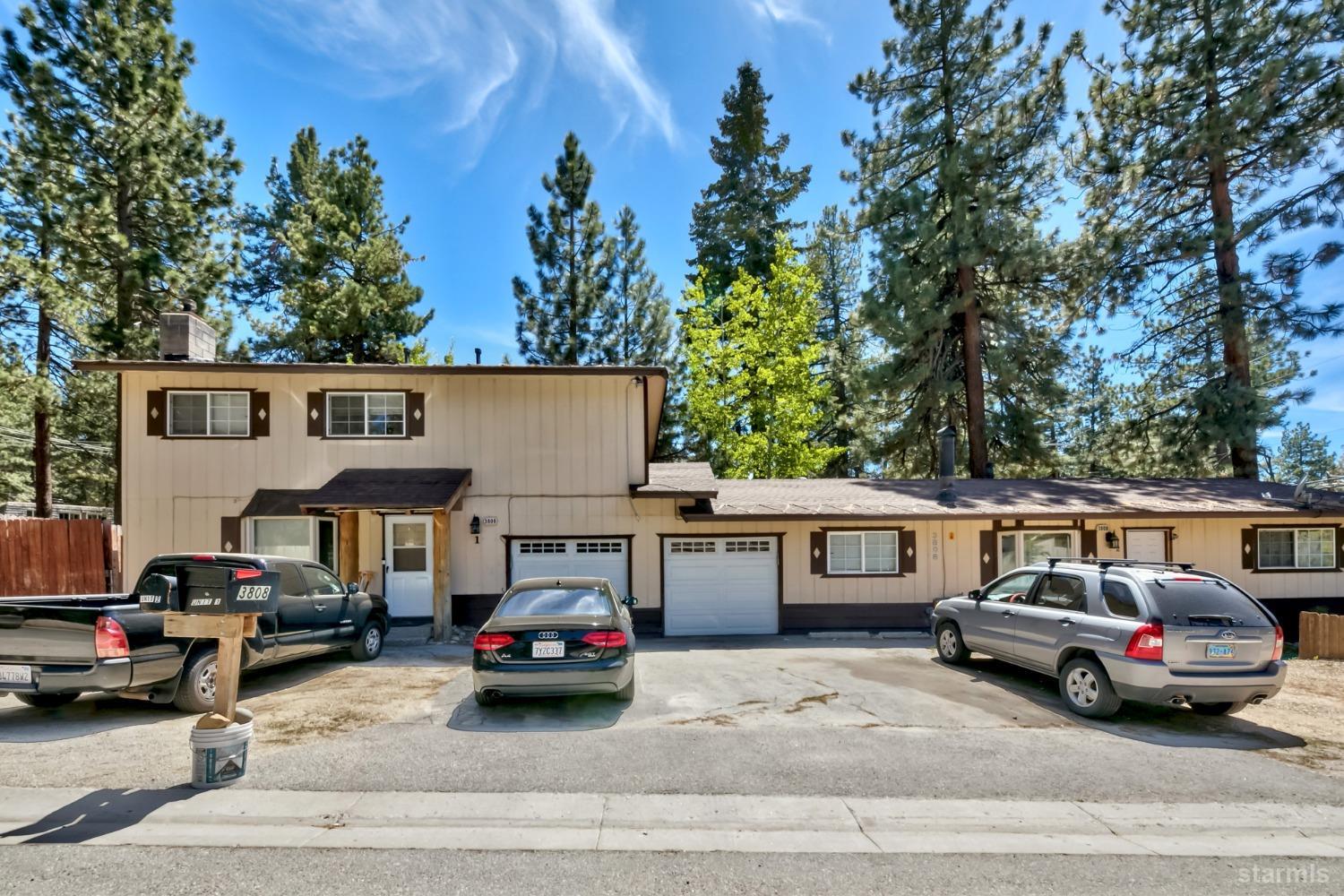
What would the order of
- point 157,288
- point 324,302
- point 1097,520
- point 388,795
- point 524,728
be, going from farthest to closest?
point 324,302, point 157,288, point 1097,520, point 524,728, point 388,795

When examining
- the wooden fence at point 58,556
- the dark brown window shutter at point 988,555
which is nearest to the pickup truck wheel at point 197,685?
the wooden fence at point 58,556

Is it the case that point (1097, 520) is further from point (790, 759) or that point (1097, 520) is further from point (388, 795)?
point (388, 795)

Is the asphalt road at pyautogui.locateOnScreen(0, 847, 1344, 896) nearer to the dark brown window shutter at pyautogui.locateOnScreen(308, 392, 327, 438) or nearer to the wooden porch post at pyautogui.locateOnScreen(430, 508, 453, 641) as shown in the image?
the wooden porch post at pyautogui.locateOnScreen(430, 508, 453, 641)

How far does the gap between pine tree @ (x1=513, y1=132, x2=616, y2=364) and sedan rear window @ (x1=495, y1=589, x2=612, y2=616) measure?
73.6 ft

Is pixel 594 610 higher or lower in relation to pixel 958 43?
lower

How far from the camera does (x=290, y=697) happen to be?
25.7ft

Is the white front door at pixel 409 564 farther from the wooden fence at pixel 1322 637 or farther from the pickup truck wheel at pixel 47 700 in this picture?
the wooden fence at pixel 1322 637

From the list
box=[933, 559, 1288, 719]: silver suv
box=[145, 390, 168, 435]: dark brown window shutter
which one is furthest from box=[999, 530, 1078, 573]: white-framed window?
box=[145, 390, 168, 435]: dark brown window shutter

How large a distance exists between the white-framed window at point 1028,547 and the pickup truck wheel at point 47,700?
15.4 metres

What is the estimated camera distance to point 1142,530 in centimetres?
1385

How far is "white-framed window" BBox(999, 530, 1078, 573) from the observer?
13.8 m

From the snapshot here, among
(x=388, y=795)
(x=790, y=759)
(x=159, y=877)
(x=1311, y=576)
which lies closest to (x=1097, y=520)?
(x=1311, y=576)

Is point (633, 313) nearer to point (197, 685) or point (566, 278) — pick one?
point (566, 278)

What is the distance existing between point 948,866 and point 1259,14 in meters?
24.8
